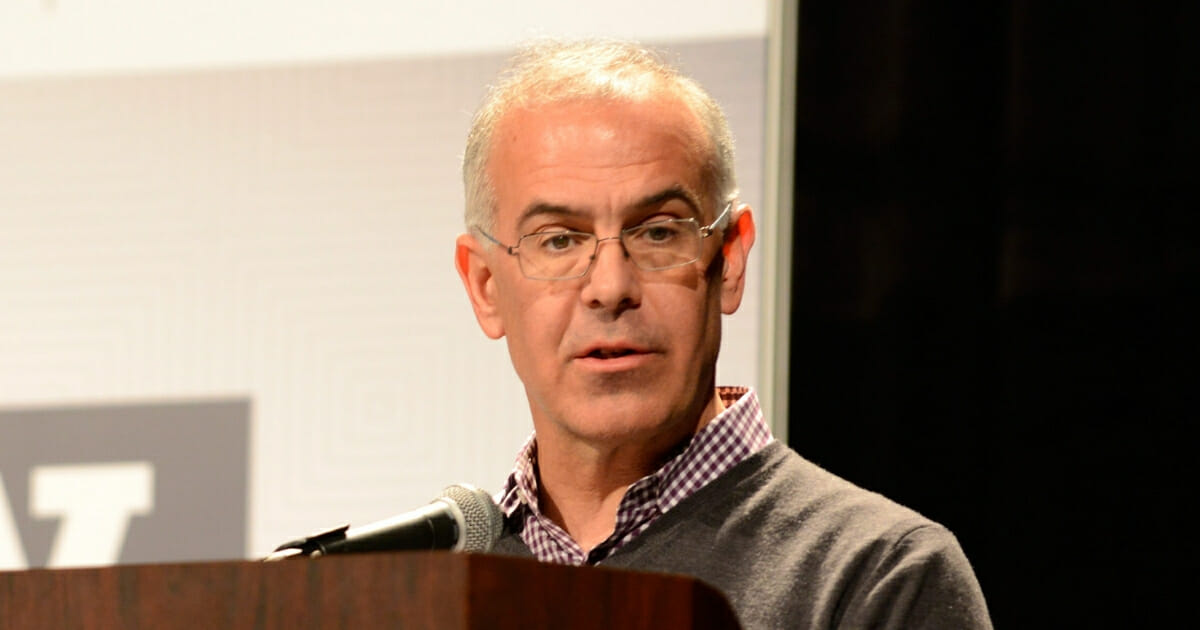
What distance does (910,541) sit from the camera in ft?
5.55

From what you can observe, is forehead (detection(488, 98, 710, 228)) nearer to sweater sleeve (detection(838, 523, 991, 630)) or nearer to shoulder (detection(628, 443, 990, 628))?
shoulder (detection(628, 443, 990, 628))

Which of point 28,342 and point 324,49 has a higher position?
point 324,49

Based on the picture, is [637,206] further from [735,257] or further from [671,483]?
[671,483]

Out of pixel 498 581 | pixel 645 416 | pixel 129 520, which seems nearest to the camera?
pixel 498 581

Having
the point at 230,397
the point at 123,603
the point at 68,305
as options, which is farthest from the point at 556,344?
the point at 68,305

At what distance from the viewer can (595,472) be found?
1.91 metres

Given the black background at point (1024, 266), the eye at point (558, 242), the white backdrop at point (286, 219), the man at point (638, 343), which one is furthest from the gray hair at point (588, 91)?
the black background at point (1024, 266)

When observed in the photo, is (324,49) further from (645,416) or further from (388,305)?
(645,416)

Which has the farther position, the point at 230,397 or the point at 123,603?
the point at 230,397

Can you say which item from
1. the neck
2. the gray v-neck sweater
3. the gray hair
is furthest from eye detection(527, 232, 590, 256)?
the gray v-neck sweater

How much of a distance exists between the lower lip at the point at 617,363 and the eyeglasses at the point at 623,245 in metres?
0.10

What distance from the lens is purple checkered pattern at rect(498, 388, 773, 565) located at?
73.0 inches

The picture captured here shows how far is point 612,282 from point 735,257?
0.77ft

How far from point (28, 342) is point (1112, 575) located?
206 cm
